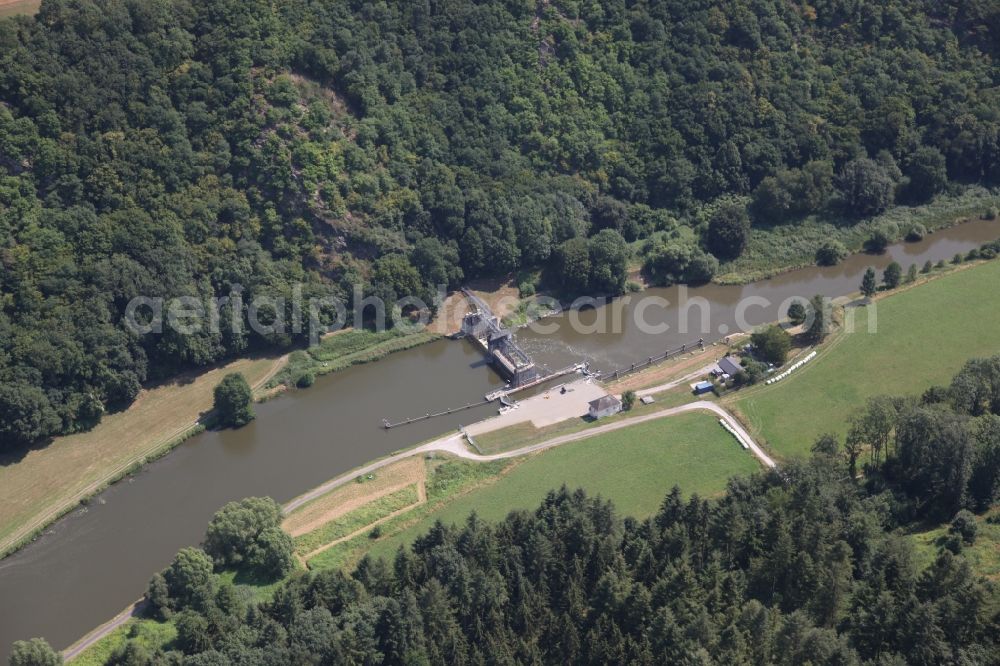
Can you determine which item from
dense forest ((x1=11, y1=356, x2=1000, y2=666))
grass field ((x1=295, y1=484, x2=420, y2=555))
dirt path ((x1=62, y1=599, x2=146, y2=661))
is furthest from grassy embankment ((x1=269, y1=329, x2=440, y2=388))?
dirt path ((x1=62, y1=599, x2=146, y2=661))

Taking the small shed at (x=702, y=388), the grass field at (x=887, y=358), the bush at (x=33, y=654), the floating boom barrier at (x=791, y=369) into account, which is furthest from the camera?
the floating boom barrier at (x=791, y=369)

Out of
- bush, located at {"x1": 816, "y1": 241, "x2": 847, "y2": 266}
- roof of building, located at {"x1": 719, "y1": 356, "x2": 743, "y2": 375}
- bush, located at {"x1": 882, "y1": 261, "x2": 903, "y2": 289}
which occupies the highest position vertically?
bush, located at {"x1": 816, "y1": 241, "x2": 847, "y2": 266}

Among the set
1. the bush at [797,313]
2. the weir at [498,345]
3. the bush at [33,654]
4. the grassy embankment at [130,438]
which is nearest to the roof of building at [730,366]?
the bush at [797,313]

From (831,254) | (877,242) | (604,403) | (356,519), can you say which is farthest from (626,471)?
(877,242)

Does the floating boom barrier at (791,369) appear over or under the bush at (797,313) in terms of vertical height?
under

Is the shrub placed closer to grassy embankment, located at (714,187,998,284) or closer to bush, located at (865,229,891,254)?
grassy embankment, located at (714,187,998,284)

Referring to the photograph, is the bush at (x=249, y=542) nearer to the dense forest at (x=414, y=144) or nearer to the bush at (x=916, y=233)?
the dense forest at (x=414, y=144)

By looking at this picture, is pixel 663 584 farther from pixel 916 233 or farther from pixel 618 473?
pixel 916 233
